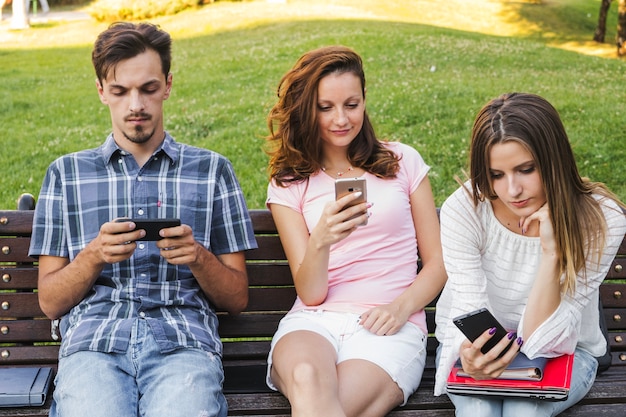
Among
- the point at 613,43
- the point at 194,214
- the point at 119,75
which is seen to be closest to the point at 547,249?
the point at 194,214

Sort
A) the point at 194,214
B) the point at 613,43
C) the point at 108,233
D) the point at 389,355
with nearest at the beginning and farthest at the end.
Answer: the point at 108,233, the point at 389,355, the point at 194,214, the point at 613,43

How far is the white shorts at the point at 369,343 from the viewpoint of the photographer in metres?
3.45

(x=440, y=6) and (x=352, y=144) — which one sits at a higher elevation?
(x=352, y=144)

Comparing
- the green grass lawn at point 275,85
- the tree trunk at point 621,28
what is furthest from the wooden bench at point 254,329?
the tree trunk at point 621,28

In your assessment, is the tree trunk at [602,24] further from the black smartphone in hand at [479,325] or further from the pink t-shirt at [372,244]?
the black smartphone in hand at [479,325]

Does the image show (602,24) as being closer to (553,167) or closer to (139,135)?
(553,167)

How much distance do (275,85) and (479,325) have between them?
981 cm

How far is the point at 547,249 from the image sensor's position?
10.9ft

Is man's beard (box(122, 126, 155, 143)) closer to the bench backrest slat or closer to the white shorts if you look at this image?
the bench backrest slat

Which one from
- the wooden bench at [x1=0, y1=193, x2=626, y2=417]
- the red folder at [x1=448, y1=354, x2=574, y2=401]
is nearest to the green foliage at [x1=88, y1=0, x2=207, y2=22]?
the wooden bench at [x1=0, y1=193, x2=626, y2=417]

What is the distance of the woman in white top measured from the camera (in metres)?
3.25

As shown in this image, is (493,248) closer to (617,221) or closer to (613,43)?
(617,221)

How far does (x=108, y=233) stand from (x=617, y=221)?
1972 millimetres

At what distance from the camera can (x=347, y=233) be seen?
11.4ft
